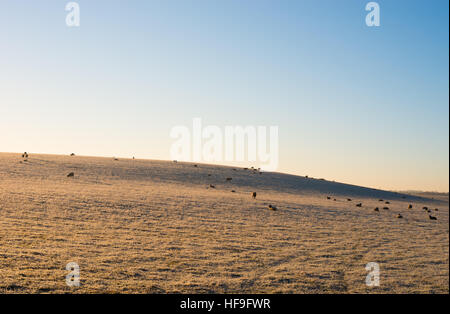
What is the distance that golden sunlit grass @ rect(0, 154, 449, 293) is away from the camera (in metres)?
10.5

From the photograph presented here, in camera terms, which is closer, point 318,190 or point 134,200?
point 134,200

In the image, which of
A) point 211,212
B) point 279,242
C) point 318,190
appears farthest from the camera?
point 318,190

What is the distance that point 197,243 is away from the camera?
14.6 meters

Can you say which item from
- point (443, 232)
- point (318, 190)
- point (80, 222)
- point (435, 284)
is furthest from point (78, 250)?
point (318, 190)

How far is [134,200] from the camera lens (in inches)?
846

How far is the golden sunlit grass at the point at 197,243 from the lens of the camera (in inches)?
413
